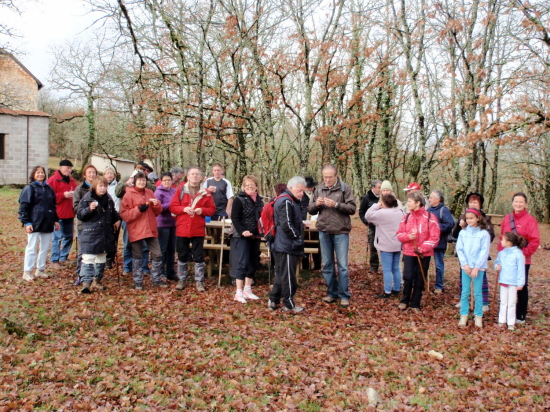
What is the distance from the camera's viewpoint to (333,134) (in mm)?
17828

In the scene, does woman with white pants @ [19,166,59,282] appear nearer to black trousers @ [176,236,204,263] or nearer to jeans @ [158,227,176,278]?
jeans @ [158,227,176,278]

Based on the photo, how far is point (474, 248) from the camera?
5645mm

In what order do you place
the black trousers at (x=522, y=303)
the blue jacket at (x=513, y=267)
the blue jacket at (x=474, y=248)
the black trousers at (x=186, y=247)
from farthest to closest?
the black trousers at (x=186, y=247) < the black trousers at (x=522, y=303) < the blue jacket at (x=474, y=248) < the blue jacket at (x=513, y=267)

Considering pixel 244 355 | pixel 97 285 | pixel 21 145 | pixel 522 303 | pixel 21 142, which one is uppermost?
pixel 21 142

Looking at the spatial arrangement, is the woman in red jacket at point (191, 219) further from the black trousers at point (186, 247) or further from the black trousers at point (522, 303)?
the black trousers at point (522, 303)

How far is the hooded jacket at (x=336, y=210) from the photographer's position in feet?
20.1

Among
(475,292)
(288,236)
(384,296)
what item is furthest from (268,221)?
(475,292)

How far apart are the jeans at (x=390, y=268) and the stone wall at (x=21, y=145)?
2198cm

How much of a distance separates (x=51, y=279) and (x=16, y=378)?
3.36 m

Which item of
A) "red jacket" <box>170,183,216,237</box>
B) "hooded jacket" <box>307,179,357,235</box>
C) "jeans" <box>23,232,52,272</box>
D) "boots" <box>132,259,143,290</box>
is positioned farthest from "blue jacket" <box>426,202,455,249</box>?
"jeans" <box>23,232,52,272</box>

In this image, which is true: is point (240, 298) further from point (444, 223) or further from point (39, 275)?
point (444, 223)

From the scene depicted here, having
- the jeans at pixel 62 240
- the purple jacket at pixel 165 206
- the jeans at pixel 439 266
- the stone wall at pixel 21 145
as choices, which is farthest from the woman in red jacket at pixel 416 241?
the stone wall at pixel 21 145

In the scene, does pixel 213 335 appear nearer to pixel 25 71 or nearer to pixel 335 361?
pixel 335 361

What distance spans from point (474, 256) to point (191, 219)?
424cm
